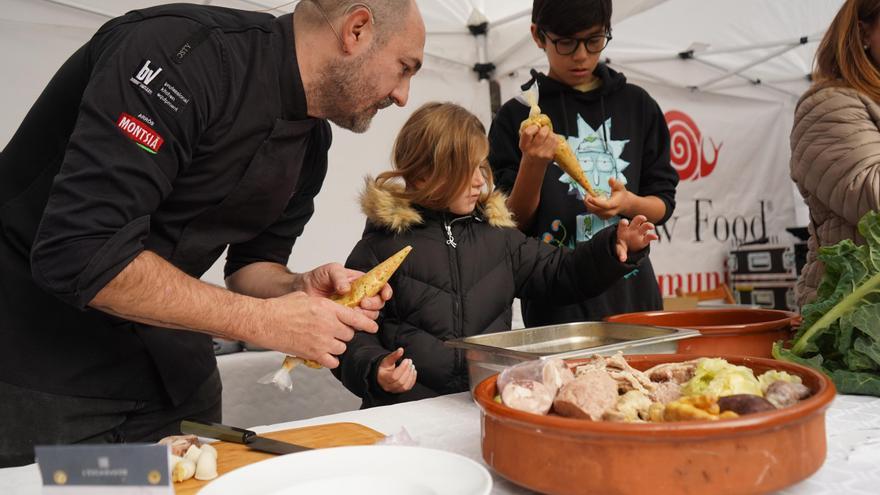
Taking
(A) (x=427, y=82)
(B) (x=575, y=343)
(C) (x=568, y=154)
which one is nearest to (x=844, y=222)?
(C) (x=568, y=154)

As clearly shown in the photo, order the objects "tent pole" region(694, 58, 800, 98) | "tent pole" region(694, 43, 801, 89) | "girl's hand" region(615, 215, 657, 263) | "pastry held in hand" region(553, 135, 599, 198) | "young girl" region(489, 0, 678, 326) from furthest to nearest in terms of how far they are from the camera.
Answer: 1. "tent pole" region(694, 58, 800, 98)
2. "tent pole" region(694, 43, 801, 89)
3. "young girl" region(489, 0, 678, 326)
4. "pastry held in hand" region(553, 135, 599, 198)
5. "girl's hand" region(615, 215, 657, 263)

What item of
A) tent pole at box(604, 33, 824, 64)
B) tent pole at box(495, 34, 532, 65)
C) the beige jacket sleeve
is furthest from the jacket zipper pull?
tent pole at box(604, 33, 824, 64)

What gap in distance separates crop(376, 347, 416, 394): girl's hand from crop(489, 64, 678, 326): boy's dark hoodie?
90 centimetres

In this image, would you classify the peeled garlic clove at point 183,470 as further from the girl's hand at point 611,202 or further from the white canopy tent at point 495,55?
the white canopy tent at point 495,55

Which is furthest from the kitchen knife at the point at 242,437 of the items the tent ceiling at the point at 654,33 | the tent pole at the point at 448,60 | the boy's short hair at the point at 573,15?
the tent pole at the point at 448,60

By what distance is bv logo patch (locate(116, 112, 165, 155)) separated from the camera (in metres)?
1.28

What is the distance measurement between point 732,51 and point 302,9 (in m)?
4.86

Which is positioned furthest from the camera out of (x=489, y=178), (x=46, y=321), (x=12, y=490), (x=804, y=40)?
(x=804, y=40)

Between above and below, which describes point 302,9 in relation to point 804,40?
below

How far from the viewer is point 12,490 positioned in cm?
100

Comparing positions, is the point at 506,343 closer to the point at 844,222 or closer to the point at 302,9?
the point at 302,9

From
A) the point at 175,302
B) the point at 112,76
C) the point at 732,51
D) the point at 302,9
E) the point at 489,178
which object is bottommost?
the point at 175,302

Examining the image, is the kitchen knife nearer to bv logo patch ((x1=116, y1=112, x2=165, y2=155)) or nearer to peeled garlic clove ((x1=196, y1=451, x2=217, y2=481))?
peeled garlic clove ((x1=196, y1=451, x2=217, y2=481))

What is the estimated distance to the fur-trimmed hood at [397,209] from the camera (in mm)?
2139
